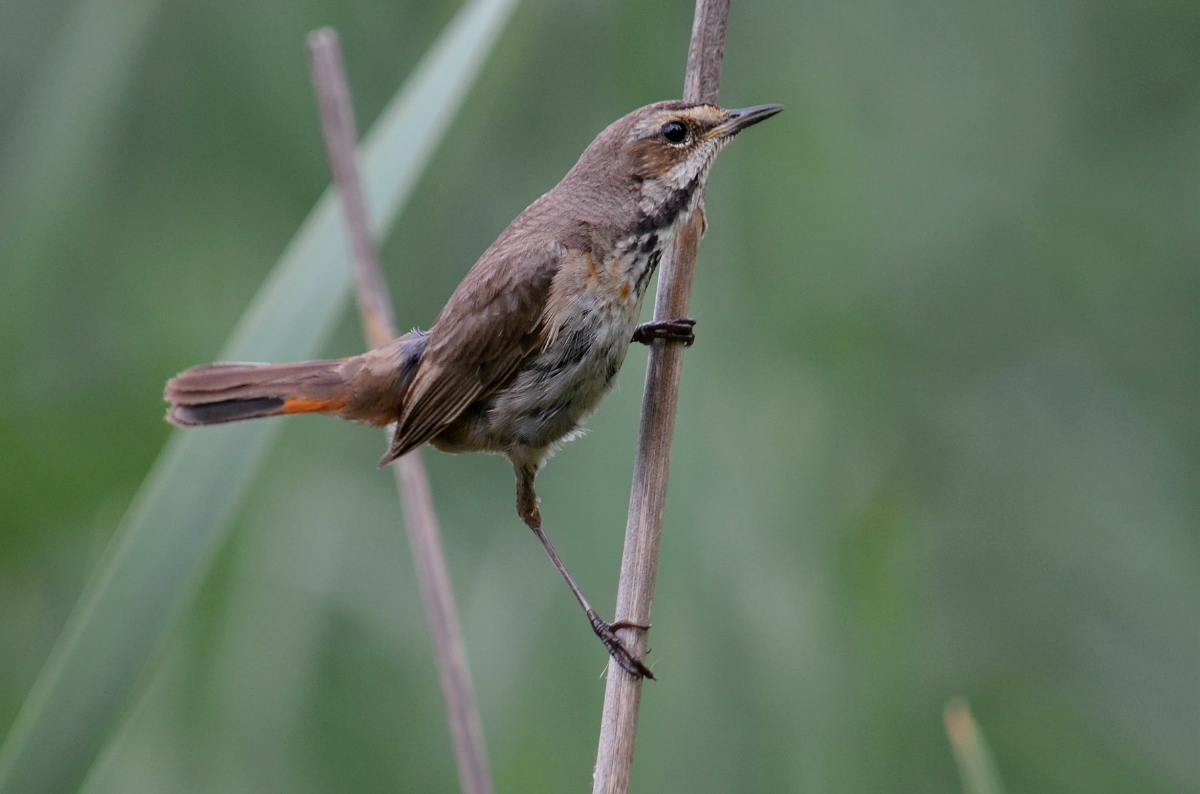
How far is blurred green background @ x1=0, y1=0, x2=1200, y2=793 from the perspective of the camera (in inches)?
106

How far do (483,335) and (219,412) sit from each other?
626 millimetres

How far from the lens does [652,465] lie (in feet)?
7.44

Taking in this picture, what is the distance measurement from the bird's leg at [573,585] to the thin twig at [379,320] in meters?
0.31

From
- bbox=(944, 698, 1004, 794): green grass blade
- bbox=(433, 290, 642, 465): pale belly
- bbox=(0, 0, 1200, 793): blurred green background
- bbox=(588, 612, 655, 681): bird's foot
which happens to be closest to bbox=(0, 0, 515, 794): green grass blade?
bbox=(433, 290, 642, 465): pale belly

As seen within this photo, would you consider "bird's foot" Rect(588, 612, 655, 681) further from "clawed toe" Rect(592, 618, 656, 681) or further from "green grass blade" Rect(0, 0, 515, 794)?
"green grass blade" Rect(0, 0, 515, 794)

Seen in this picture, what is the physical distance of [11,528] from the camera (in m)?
3.08

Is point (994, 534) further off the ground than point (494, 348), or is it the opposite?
point (494, 348)

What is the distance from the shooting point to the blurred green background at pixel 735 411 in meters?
2.68

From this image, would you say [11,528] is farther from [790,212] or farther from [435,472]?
[790,212]

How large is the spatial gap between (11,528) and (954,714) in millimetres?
2469

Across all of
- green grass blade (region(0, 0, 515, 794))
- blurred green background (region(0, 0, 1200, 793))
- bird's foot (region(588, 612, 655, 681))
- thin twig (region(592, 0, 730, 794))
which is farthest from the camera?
blurred green background (region(0, 0, 1200, 793))

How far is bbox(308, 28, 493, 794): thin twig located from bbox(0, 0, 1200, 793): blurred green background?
735 millimetres

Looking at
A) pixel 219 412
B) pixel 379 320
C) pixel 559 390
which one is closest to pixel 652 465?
pixel 559 390

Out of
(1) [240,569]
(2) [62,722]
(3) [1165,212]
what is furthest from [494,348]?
(3) [1165,212]
